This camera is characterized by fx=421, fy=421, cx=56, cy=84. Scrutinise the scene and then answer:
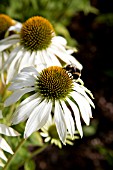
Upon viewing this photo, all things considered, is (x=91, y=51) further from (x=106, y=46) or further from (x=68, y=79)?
(x=68, y=79)

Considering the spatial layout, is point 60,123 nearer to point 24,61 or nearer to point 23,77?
point 23,77

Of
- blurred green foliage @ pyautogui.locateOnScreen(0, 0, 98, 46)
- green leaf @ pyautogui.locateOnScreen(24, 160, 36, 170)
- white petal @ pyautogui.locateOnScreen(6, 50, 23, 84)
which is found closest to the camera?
white petal @ pyautogui.locateOnScreen(6, 50, 23, 84)

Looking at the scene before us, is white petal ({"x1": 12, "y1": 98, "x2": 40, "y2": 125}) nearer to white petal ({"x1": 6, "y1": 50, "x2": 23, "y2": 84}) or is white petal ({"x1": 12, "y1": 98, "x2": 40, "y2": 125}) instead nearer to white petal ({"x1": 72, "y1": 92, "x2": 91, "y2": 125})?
white petal ({"x1": 72, "y1": 92, "x2": 91, "y2": 125})

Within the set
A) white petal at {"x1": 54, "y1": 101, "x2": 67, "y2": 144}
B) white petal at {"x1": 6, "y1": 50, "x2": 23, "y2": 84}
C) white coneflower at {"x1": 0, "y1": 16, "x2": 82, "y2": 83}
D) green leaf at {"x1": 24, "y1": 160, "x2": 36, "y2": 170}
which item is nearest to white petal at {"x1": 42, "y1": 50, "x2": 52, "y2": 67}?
white coneflower at {"x1": 0, "y1": 16, "x2": 82, "y2": 83}

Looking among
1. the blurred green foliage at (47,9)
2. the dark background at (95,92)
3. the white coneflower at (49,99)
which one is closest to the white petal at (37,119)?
the white coneflower at (49,99)

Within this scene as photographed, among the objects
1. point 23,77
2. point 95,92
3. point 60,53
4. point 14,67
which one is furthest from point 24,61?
point 95,92

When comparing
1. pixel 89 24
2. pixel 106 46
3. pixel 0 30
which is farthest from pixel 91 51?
pixel 0 30
